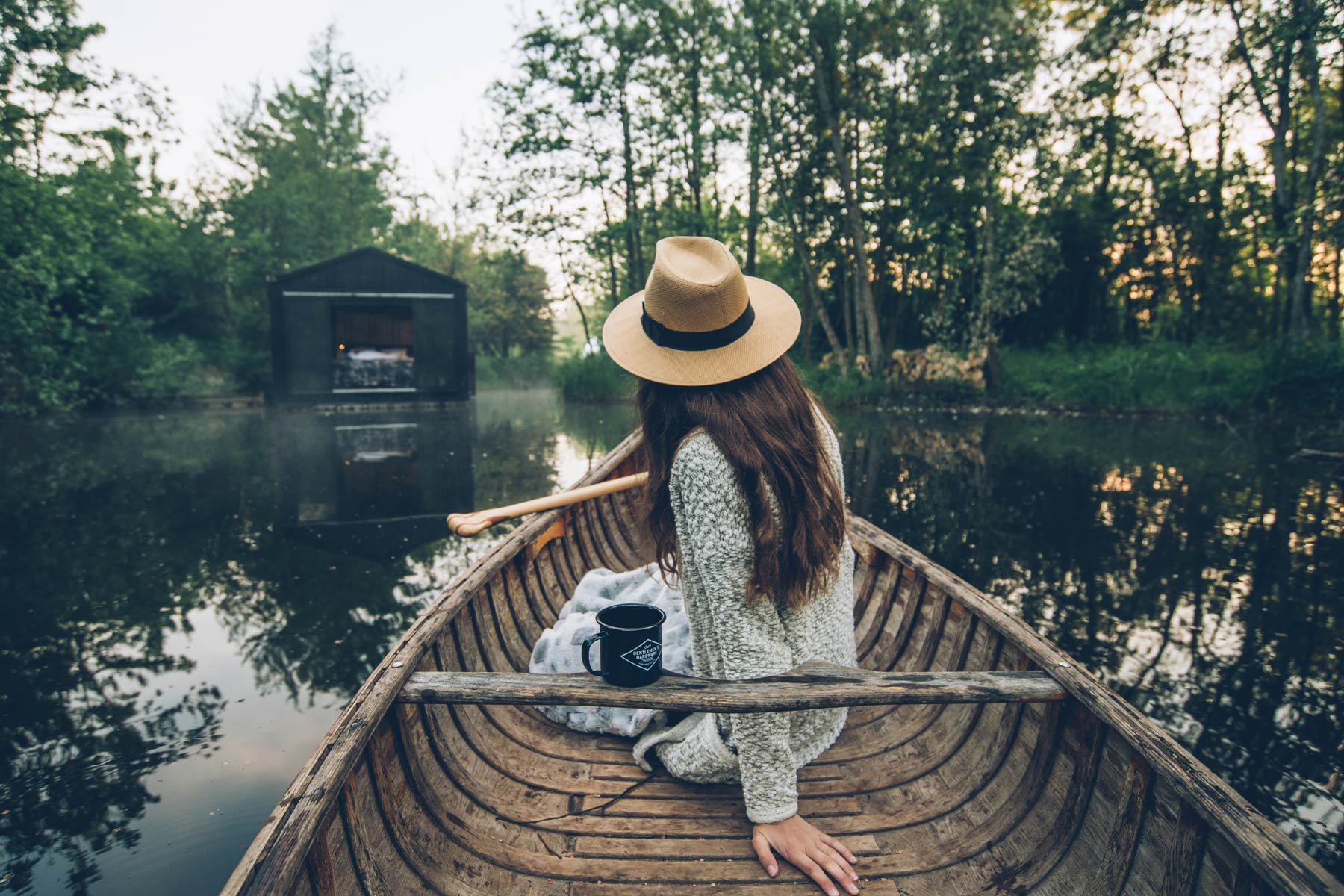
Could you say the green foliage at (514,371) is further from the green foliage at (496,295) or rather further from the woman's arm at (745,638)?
the woman's arm at (745,638)

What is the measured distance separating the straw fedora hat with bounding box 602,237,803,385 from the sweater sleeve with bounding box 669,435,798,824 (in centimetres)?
Result: 21

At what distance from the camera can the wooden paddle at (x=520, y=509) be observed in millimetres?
2285

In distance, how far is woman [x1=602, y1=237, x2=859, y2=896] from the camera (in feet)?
5.77

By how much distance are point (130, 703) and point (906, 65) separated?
62.0 ft

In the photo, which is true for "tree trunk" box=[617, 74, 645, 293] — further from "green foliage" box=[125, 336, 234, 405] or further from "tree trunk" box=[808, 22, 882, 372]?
"green foliage" box=[125, 336, 234, 405]

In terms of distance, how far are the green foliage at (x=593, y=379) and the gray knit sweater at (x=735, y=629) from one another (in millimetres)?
20118

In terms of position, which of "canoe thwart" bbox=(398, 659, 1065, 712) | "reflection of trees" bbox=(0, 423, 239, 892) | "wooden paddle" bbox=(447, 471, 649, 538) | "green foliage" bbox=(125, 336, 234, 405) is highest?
"green foliage" bbox=(125, 336, 234, 405)

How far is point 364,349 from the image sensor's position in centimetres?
2056

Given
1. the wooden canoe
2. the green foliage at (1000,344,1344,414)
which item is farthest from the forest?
the wooden canoe

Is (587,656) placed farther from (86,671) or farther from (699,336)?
(86,671)

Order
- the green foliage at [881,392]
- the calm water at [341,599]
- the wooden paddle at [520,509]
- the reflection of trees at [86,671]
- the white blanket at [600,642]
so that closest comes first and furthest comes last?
the wooden paddle at [520,509]
the white blanket at [600,642]
the reflection of trees at [86,671]
the calm water at [341,599]
the green foliage at [881,392]

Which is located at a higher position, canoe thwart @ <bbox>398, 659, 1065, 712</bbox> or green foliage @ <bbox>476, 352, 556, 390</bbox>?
green foliage @ <bbox>476, 352, 556, 390</bbox>

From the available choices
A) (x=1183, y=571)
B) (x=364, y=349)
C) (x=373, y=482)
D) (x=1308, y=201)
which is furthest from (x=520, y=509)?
(x=364, y=349)

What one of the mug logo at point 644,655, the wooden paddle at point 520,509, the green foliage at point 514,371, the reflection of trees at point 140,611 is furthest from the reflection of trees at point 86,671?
the green foliage at point 514,371
